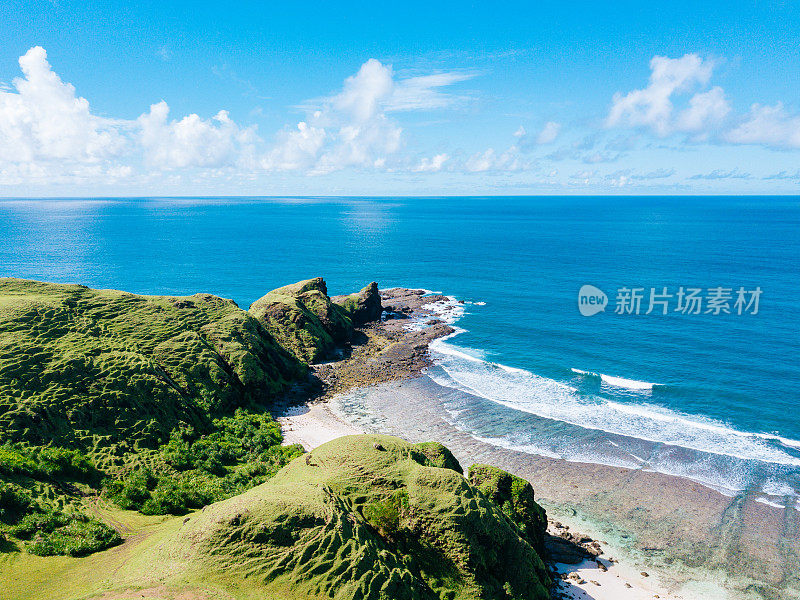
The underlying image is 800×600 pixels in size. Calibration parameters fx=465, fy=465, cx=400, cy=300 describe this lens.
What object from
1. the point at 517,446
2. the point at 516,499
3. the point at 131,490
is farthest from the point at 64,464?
the point at 517,446

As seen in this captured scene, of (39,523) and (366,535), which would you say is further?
(39,523)

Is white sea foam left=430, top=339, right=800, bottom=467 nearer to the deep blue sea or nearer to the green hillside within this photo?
the deep blue sea

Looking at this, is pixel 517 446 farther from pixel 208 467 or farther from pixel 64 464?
pixel 64 464

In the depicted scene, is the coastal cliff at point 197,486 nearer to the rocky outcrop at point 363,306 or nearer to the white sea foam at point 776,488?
the white sea foam at point 776,488

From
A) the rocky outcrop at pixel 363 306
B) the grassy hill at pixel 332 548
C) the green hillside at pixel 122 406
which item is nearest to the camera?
the grassy hill at pixel 332 548

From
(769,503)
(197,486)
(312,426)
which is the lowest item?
(312,426)

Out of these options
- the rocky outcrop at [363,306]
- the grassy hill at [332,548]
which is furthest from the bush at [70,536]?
the rocky outcrop at [363,306]

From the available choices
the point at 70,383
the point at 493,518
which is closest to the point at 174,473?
the point at 70,383
